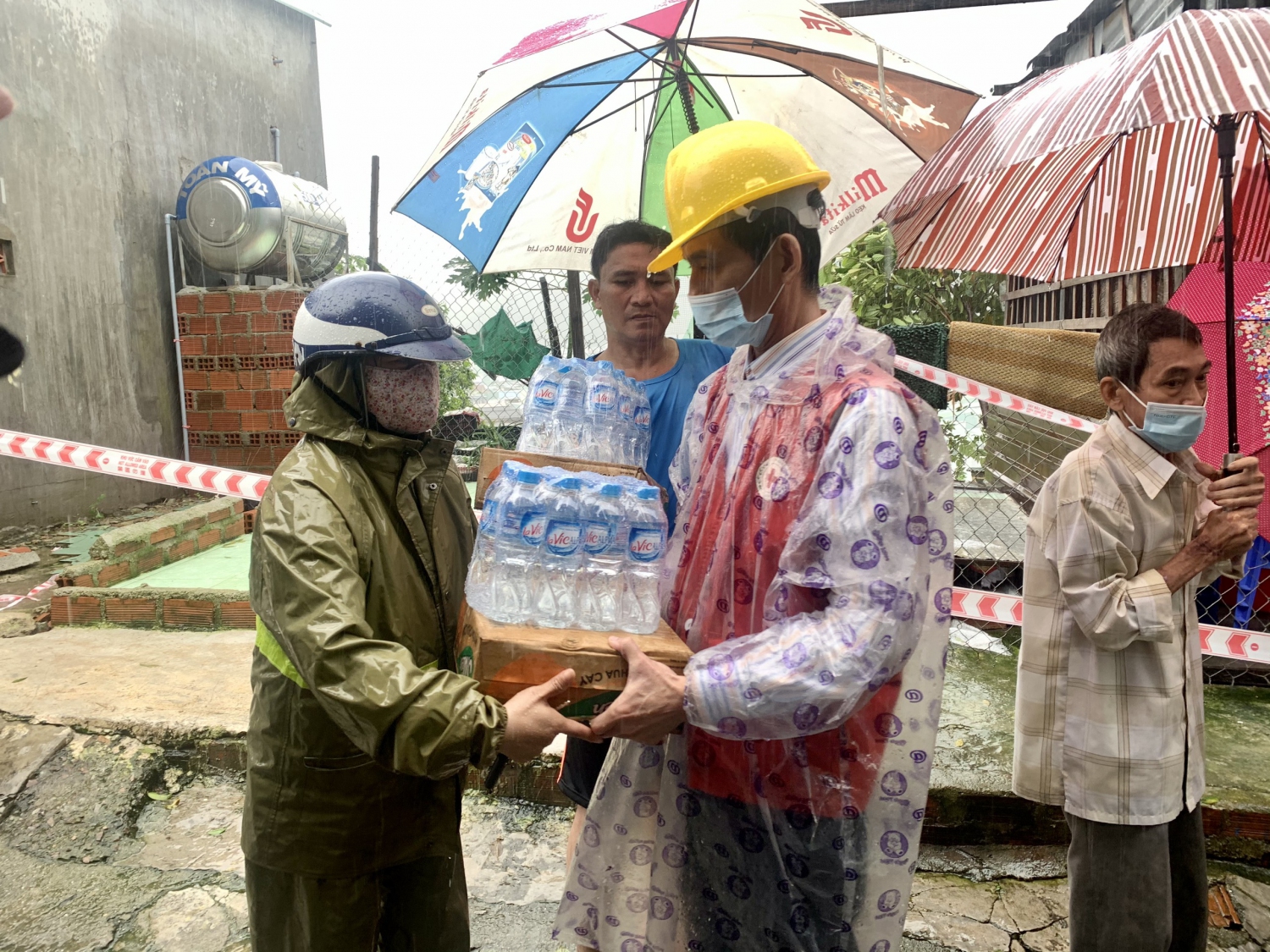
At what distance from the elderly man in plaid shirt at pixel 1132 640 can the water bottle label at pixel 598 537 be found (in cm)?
131

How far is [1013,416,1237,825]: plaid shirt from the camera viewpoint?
2314 millimetres

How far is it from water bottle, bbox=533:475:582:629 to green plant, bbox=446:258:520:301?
380cm

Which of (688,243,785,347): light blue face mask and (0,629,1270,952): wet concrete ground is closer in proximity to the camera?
(688,243,785,347): light blue face mask

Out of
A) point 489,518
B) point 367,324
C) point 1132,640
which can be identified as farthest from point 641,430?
point 1132,640

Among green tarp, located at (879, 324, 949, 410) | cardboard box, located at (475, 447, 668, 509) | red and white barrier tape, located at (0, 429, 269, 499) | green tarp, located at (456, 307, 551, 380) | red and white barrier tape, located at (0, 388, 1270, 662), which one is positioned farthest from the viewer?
green tarp, located at (456, 307, 551, 380)

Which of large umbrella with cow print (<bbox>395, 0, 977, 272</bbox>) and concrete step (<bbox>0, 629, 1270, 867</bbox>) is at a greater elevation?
large umbrella with cow print (<bbox>395, 0, 977, 272</bbox>)

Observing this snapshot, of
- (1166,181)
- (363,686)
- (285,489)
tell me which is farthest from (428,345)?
(1166,181)

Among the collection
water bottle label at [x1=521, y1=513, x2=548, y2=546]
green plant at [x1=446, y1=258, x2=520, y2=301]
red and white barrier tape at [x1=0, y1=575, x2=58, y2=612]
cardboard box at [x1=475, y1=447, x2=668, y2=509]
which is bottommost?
red and white barrier tape at [x1=0, y1=575, x2=58, y2=612]

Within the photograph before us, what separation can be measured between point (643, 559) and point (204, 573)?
16.0 feet

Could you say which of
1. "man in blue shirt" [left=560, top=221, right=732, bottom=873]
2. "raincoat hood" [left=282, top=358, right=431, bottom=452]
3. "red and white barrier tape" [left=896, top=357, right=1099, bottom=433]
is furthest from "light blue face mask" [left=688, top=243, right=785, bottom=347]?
"red and white barrier tape" [left=896, top=357, right=1099, bottom=433]

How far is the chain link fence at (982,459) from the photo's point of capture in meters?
4.54

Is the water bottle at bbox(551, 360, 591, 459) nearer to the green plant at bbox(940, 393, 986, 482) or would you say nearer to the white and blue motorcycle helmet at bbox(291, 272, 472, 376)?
the white and blue motorcycle helmet at bbox(291, 272, 472, 376)

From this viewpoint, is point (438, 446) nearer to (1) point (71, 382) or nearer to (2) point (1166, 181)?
(2) point (1166, 181)

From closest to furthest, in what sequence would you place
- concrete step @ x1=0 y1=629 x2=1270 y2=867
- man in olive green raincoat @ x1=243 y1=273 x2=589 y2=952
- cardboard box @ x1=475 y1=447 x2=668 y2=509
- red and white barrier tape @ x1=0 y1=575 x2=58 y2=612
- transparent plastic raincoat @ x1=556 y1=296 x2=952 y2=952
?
transparent plastic raincoat @ x1=556 y1=296 x2=952 y2=952 < man in olive green raincoat @ x1=243 y1=273 x2=589 y2=952 < cardboard box @ x1=475 y1=447 x2=668 y2=509 < concrete step @ x1=0 y1=629 x2=1270 y2=867 < red and white barrier tape @ x1=0 y1=575 x2=58 y2=612
